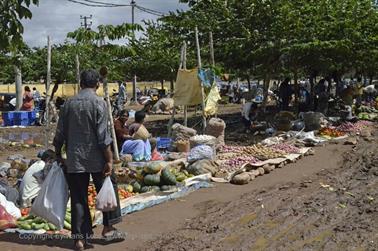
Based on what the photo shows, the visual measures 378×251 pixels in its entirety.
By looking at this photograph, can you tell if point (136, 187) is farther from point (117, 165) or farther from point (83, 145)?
point (83, 145)

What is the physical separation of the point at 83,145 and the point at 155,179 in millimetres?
3404

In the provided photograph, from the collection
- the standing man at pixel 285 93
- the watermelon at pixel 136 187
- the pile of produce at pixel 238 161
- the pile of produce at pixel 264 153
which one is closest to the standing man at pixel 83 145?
the watermelon at pixel 136 187

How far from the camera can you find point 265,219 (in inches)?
283

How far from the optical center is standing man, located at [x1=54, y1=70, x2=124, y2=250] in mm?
5715

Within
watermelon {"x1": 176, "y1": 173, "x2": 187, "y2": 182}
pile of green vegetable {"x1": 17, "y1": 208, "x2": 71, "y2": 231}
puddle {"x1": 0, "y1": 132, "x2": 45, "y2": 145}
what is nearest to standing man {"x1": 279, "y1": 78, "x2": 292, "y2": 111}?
puddle {"x1": 0, "y1": 132, "x2": 45, "y2": 145}

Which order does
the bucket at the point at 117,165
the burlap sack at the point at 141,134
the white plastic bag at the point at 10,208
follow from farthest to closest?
the burlap sack at the point at 141,134
the bucket at the point at 117,165
the white plastic bag at the point at 10,208

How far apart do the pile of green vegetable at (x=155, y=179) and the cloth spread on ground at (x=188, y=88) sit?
4.53 meters

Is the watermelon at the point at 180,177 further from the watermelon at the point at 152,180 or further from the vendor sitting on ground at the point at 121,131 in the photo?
the vendor sitting on ground at the point at 121,131

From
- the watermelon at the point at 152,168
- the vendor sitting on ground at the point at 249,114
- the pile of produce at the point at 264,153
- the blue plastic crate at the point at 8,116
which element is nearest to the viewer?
the watermelon at the point at 152,168

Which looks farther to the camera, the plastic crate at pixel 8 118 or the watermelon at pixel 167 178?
the plastic crate at pixel 8 118

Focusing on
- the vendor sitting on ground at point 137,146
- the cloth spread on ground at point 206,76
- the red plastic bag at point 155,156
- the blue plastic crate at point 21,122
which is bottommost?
the blue plastic crate at point 21,122

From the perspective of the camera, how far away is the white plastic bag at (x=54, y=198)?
5910mm

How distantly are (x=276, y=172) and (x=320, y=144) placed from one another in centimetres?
409

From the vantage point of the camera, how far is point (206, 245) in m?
6.12
